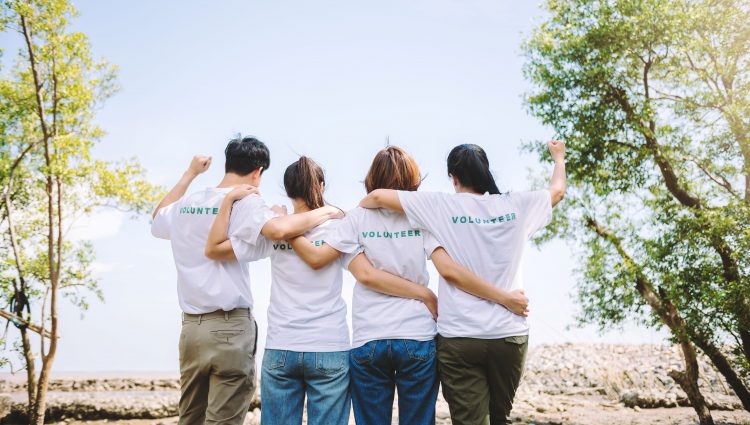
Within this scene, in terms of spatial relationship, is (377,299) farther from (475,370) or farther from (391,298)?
(475,370)

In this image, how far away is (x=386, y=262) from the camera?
3.34 meters

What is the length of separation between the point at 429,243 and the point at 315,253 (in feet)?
2.25


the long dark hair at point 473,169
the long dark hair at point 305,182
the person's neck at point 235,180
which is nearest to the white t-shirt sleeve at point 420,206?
the long dark hair at point 473,169

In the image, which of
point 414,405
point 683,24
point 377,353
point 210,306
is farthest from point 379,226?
point 683,24

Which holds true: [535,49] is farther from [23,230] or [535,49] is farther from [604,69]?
[23,230]

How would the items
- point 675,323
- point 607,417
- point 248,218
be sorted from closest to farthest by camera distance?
point 248,218
point 675,323
point 607,417

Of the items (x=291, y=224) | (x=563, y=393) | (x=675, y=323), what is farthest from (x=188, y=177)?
(x=563, y=393)

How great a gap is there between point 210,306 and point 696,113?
30.0 feet

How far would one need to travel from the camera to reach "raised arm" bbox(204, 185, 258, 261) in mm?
3621

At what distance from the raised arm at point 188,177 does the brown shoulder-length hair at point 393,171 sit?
4.95 feet

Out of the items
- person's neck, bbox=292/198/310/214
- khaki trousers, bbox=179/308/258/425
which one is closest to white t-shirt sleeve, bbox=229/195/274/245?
person's neck, bbox=292/198/310/214

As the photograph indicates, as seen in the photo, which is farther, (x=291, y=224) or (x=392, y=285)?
(x=291, y=224)

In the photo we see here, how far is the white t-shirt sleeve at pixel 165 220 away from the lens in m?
4.02

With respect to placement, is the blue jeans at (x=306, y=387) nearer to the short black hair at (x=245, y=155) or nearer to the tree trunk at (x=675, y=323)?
the short black hair at (x=245, y=155)
